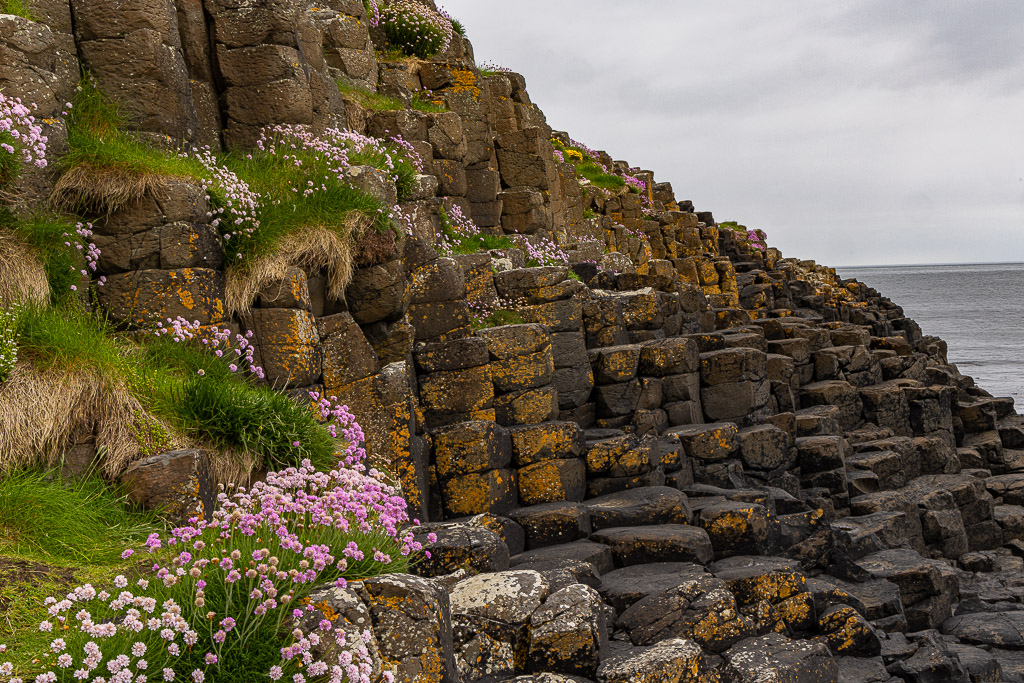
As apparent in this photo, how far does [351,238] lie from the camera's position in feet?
33.3

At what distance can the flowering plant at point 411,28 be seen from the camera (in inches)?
878

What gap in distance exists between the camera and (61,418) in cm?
678

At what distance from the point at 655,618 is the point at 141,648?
678cm

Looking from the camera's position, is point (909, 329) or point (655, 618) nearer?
point (655, 618)

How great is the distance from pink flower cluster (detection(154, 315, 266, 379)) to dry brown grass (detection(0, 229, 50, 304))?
103 centimetres

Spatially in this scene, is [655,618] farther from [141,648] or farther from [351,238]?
[141,648]

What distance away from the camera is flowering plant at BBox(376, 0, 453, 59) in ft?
73.2

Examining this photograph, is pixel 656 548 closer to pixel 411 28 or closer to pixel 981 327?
pixel 411 28

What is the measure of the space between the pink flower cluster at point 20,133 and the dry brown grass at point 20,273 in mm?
762

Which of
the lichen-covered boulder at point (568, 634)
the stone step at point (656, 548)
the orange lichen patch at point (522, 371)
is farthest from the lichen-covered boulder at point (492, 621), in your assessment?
the orange lichen patch at point (522, 371)

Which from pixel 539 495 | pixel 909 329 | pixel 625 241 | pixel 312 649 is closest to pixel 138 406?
pixel 312 649

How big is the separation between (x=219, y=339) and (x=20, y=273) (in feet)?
5.86

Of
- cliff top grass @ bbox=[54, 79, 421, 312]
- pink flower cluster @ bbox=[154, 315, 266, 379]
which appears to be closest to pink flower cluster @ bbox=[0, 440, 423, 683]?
Result: pink flower cluster @ bbox=[154, 315, 266, 379]

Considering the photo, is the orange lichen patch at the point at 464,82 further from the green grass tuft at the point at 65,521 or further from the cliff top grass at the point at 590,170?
the cliff top grass at the point at 590,170
